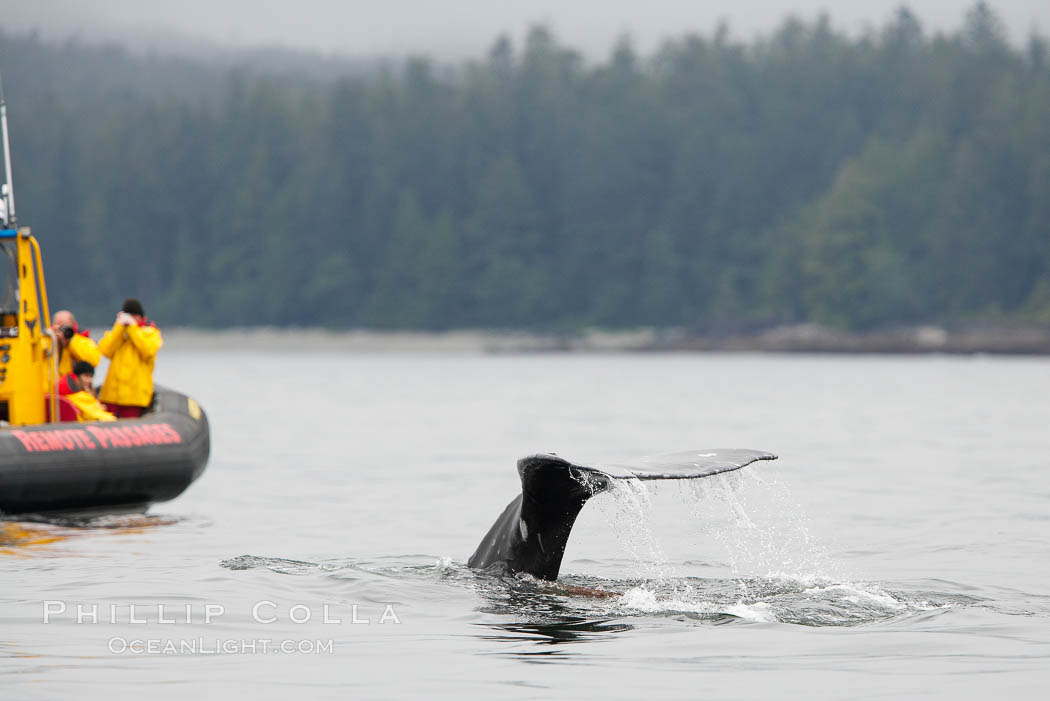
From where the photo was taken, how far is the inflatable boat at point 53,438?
14859mm

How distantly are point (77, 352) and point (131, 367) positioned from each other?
0.60m

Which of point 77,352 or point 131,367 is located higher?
point 77,352

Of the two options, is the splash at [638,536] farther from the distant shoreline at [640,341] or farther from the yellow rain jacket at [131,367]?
the distant shoreline at [640,341]

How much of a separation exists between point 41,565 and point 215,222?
334 feet

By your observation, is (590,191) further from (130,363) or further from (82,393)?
(82,393)

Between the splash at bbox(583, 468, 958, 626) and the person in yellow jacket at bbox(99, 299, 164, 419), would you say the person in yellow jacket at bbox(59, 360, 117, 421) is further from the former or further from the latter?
the splash at bbox(583, 468, 958, 626)

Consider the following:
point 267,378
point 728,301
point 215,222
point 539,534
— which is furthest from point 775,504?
point 215,222

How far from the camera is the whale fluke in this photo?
28.9 feet

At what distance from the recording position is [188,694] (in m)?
8.12

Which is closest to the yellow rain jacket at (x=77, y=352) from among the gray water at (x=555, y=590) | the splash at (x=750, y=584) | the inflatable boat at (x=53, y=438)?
the inflatable boat at (x=53, y=438)

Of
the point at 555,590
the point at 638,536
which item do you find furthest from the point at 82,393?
the point at 555,590

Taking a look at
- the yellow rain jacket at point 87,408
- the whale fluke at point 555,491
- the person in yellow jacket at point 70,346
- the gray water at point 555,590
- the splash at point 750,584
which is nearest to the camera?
the gray water at point 555,590

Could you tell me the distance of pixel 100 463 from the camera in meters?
15.2

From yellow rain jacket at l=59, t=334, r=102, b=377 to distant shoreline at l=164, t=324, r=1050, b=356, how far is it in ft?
212
